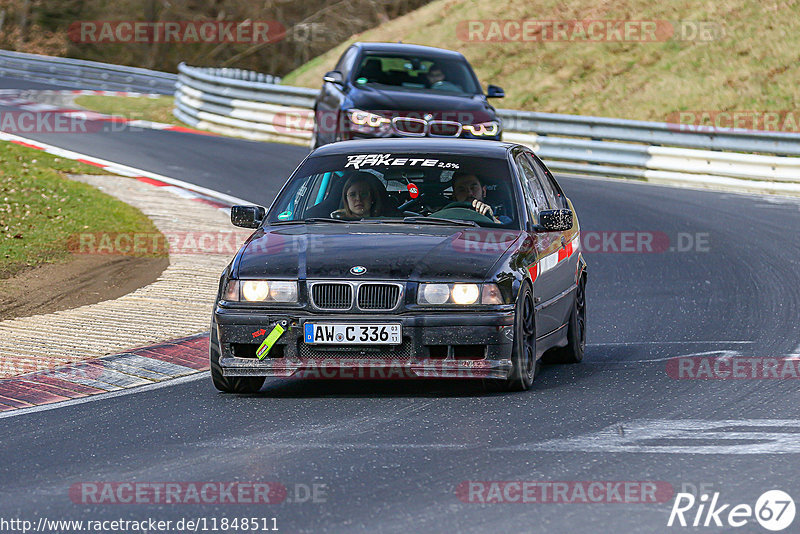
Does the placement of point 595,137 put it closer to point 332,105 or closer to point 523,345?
point 332,105

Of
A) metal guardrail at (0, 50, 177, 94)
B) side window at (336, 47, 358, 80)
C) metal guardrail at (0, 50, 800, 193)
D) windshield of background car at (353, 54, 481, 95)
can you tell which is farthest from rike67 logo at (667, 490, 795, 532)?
metal guardrail at (0, 50, 177, 94)

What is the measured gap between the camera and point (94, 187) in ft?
60.7

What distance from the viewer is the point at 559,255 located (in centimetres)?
941

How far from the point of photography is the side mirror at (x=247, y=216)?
358 inches

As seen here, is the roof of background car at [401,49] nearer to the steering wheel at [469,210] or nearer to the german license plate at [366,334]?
the steering wheel at [469,210]

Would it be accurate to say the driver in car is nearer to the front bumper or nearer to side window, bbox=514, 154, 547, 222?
side window, bbox=514, 154, 547, 222

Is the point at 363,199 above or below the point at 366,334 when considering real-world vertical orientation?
above

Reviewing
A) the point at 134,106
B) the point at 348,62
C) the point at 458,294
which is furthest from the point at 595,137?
the point at 458,294

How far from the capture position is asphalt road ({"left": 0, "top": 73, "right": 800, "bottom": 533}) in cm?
566

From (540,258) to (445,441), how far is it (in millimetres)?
2198

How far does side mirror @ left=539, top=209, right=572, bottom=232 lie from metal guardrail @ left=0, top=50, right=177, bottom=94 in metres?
29.8

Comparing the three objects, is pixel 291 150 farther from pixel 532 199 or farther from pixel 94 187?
pixel 532 199

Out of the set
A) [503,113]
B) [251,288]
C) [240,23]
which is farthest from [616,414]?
[240,23]

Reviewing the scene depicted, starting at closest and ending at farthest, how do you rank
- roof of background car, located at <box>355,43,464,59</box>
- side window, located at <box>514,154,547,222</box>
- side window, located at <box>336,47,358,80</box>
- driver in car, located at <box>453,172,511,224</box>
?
driver in car, located at <box>453,172,511,224</box>, side window, located at <box>514,154,547,222</box>, side window, located at <box>336,47,358,80</box>, roof of background car, located at <box>355,43,464,59</box>
